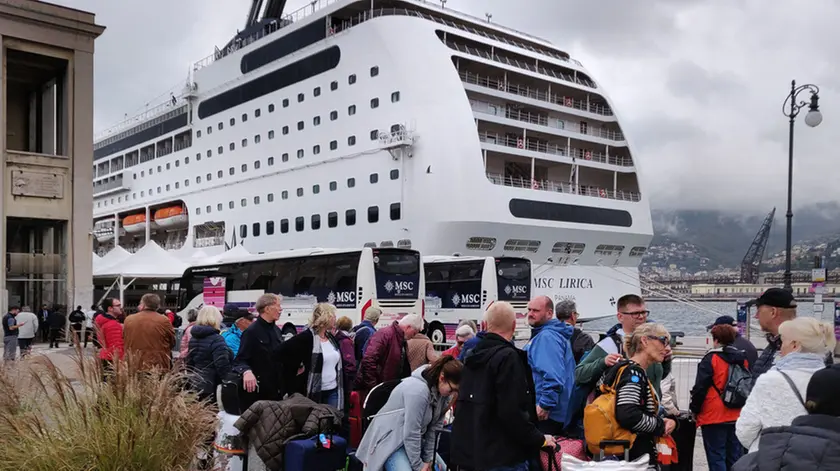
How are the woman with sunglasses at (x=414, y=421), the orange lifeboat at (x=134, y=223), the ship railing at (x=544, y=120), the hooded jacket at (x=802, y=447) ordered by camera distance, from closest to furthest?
the hooded jacket at (x=802, y=447)
the woman with sunglasses at (x=414, y=421)
the ship railing at (x=544, y=120)
the orange lifeboat at (x=134, y=223)

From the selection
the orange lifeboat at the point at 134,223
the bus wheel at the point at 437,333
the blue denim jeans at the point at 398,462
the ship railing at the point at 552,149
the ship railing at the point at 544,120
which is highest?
the ship railing at the point at 544,120

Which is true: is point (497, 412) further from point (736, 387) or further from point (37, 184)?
point (37, 184)

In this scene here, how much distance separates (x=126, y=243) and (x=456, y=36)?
28.5m

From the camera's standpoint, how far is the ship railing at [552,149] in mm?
29984

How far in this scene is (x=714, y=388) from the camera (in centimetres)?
521

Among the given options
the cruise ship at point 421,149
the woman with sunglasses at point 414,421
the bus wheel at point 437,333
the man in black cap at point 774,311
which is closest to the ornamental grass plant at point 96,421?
the woman with sunglasses at point 414,421

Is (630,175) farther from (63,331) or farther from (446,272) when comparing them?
(63,331)

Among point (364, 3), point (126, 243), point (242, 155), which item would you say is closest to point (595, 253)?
point (364, 3)

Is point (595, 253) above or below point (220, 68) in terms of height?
below

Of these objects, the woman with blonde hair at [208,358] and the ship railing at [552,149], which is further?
the ship railing at [552,149]

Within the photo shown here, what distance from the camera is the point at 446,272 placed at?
23031 millimetres

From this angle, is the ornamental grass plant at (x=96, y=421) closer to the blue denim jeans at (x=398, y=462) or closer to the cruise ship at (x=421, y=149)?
the blue denim jeans at (x=398, y=462)

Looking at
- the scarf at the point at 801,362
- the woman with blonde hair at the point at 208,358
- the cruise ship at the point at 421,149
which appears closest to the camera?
the scarf at the point at 801,362

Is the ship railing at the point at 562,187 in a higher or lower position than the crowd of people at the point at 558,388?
higher
